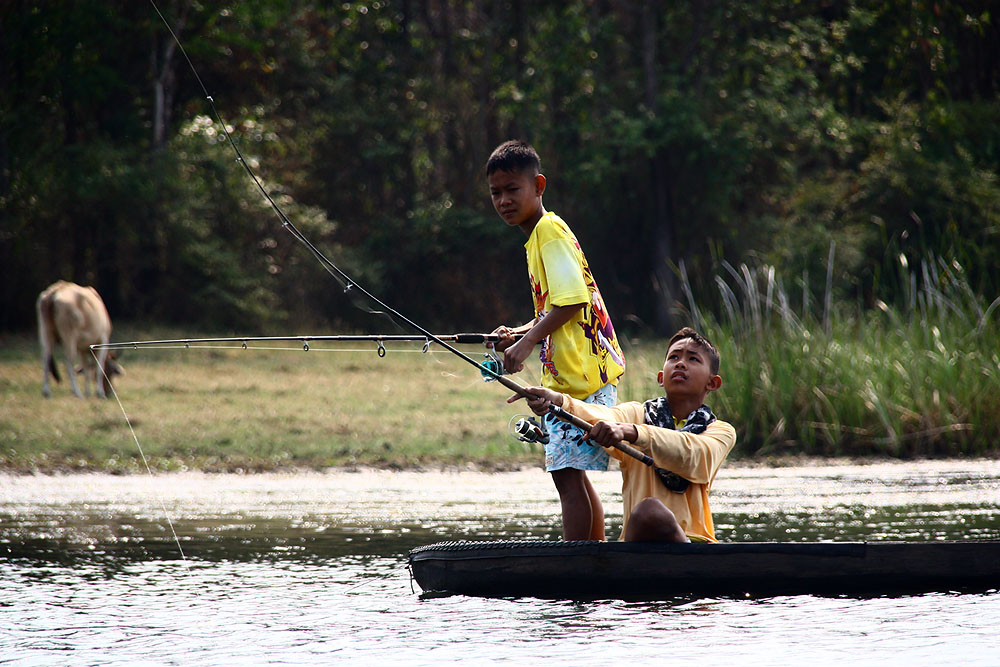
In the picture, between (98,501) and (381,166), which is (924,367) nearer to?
(98,501)

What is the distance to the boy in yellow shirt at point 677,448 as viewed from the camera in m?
4.98

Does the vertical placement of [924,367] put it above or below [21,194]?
below

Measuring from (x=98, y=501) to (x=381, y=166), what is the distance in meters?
22.5

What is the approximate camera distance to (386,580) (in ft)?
19.4

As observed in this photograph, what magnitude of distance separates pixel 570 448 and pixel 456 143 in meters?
25.4

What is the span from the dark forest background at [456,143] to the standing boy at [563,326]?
16.0 metres

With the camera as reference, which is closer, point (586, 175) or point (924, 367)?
point (924, 367)

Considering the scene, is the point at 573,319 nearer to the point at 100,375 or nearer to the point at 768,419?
the point at 768,419

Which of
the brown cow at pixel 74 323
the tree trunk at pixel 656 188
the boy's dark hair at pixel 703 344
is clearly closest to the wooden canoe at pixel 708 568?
the boy's dark hair at pixel 703 344

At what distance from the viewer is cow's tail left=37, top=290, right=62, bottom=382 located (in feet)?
46.9

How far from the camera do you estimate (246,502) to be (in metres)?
8.39

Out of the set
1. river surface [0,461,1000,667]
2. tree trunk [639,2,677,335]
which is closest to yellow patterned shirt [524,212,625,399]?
river surface [0,461,1000,667]

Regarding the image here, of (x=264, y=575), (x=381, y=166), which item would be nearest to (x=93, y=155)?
(x=381, y=166)

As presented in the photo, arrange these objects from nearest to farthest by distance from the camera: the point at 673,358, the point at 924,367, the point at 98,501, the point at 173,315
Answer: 1. the point at 673,358
2. the point at 98,501
3. the point at 924,367
4. the point at 173,315
